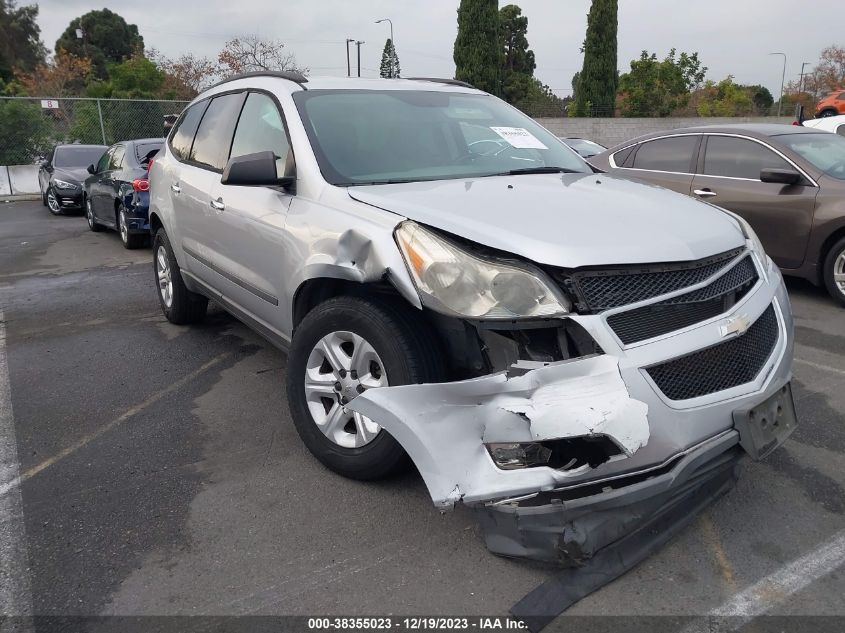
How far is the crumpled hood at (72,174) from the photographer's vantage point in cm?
1439

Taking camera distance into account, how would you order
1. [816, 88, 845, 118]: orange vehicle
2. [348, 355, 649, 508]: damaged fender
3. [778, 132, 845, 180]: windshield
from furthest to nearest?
[816, 88, 845, 118]: orange vehicle, [778, 132, 845, 180]: windshield, [348, 355, 649, 508]: damaged fender

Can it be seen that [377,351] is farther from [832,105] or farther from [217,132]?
[832,105]

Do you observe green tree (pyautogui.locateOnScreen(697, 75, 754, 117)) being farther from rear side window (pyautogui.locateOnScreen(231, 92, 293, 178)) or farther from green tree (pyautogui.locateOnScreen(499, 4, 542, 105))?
rear side window (pyautogui.locateOnScreen(231, 92, 293, 178))

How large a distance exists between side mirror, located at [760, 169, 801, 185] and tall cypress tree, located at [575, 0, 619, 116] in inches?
1157

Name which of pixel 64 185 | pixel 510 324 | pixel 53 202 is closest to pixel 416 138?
pixel 510 324

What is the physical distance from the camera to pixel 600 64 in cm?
3434

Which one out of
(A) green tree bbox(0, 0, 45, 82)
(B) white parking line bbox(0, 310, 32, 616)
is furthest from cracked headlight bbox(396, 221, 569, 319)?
(A) green tree bbox(0, 0, 45, 82)

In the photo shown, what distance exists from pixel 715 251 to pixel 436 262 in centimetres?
112

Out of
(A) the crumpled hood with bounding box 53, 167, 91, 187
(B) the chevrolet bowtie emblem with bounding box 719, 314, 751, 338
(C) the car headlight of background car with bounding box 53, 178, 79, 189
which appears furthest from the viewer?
(A) the crumpled hood with bounding box 53, 167, 91, 187

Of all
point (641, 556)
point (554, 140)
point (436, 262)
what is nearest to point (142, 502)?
point (436, 262)

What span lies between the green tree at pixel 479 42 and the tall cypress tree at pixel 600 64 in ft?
15.4

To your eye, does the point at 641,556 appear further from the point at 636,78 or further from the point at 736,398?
the point at 636,78

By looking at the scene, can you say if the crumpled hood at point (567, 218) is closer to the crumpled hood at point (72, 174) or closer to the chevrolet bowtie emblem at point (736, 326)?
the chevrolet bowtie emblem at point (736, 326)

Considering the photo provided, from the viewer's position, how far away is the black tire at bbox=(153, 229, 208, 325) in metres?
5.54
